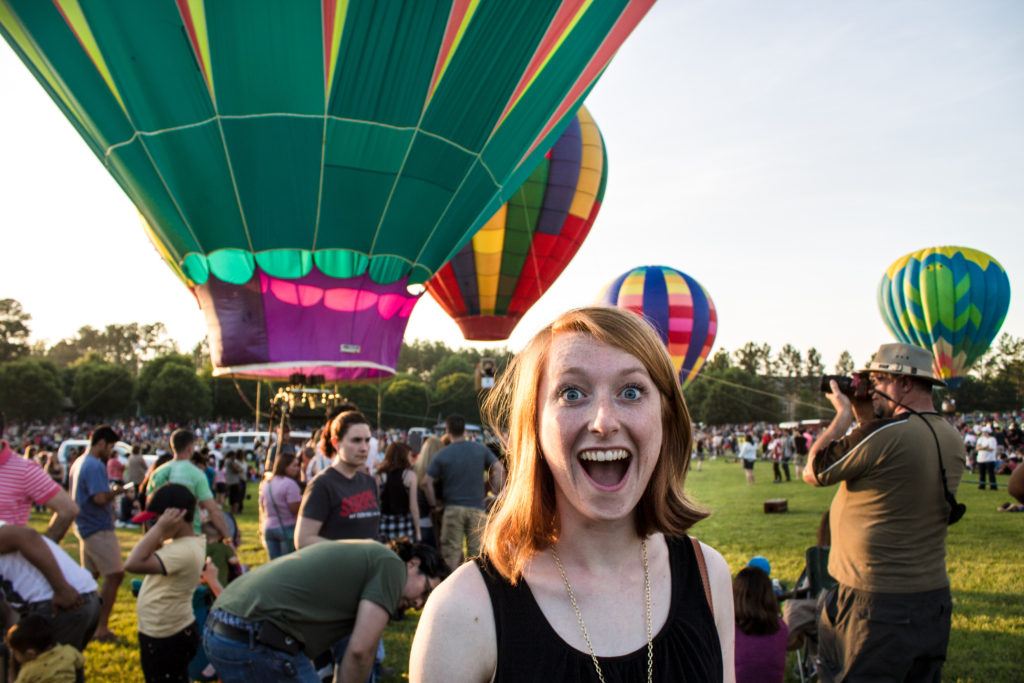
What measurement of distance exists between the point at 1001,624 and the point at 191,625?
17.9 feet

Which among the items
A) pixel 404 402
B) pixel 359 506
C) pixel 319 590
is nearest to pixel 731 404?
pixel 404 402

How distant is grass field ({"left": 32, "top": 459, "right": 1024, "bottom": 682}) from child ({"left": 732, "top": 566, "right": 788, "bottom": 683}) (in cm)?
48

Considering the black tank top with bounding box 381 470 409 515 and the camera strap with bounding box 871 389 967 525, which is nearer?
the camera strap with bounding box 871 389 967 525

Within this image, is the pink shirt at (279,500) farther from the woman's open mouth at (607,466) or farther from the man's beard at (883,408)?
the woman's open mouth at (607,466)

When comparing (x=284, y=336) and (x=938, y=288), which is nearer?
(x=284, y=336)

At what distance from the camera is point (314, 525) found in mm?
3801

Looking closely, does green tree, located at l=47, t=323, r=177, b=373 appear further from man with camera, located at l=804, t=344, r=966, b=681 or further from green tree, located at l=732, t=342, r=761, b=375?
man with camera, located at l=804, t=344, r=966, b=681

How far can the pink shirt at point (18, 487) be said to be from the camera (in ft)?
11.7

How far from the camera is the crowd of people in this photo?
1.21 metres

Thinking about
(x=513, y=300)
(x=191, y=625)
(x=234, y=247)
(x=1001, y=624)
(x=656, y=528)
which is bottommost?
(x=1001, y=624)

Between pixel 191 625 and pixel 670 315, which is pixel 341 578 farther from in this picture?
pixel 670 315

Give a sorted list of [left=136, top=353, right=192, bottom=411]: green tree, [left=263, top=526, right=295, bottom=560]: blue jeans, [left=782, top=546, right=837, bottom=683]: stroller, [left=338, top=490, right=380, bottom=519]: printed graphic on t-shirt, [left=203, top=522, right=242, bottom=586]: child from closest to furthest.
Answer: [left=782, top=546, right=837, bottom=683]: stroller < [left=338, top=490, right=380, bottom=519]: printed graphic on t-shirt < [left=203, top=522, right=242, bottom=586]: child < [left=263, top=526, right=295, bottom=560]: blue jeans < [left=136, top=353, right=192, bottom=411]: green tree

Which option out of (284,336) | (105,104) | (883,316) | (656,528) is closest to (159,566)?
(656,528)

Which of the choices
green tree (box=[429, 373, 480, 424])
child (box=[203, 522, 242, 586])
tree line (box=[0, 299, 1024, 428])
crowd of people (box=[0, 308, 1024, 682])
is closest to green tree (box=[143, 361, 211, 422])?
tree line (box=[0, 299, 1024, 428])
